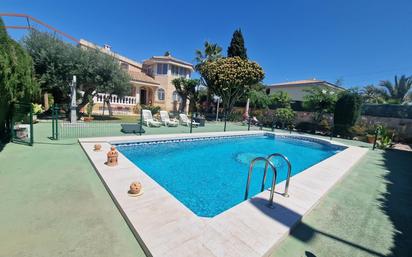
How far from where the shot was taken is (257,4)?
14.8 m

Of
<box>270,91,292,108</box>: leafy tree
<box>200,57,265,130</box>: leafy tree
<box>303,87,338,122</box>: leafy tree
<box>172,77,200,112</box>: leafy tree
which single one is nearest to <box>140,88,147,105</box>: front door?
<box>172,77,200,112</box>: leafy tree

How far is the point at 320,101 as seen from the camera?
17.2 m

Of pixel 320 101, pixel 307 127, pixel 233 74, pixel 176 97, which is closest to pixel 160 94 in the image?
pixel 176 97

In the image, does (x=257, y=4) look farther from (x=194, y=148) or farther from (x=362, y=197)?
(x=362, y=197)

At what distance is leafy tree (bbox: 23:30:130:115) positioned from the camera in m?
12.7

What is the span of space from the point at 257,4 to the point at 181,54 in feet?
66.9

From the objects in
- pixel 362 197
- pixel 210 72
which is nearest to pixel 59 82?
pixel 210 72

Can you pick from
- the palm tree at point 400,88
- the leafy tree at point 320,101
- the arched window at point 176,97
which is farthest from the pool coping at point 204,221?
the palm tree at point 400,88

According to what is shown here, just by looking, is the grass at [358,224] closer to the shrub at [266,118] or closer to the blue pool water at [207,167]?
the blue pool water at [207,167]

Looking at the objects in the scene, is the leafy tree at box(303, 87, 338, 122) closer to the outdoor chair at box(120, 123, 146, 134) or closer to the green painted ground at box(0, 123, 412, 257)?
the green painted ground at box(0, 123, 412, 257)

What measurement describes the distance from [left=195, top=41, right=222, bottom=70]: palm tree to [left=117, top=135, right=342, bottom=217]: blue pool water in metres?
17.9

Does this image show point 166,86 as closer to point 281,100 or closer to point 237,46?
point 237,46

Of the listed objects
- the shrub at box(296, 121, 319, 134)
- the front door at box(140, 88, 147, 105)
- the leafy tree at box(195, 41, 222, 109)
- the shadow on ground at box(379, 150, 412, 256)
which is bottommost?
the shadow on ground at box(379, 150, 412, 256)

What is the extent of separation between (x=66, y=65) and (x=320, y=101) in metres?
20.1
